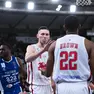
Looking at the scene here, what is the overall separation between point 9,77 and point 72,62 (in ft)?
7.85

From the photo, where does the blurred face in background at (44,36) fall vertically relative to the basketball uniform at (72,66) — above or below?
above

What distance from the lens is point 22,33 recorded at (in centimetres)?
1922

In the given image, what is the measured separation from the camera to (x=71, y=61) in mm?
3271

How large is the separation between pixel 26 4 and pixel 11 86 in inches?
408

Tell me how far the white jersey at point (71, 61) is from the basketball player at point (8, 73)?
2156 millimetres

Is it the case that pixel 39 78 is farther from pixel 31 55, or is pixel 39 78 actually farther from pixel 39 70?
pixel 31 55

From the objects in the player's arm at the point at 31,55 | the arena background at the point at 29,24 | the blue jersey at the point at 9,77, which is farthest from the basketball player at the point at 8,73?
the arena background at the point at 29,24

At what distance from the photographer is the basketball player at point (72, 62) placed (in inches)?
129

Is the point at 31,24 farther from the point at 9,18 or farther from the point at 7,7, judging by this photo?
the point at 7,7

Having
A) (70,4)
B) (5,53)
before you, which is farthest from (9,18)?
(5,53)

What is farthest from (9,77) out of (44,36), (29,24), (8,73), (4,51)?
A: (29,24)

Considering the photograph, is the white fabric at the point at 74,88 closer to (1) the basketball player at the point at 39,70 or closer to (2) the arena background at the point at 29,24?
(1) the basketball player at the point at 39,70

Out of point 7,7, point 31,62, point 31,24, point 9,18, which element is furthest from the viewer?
point 31,24

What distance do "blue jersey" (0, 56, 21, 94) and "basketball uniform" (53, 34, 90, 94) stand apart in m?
2.22
